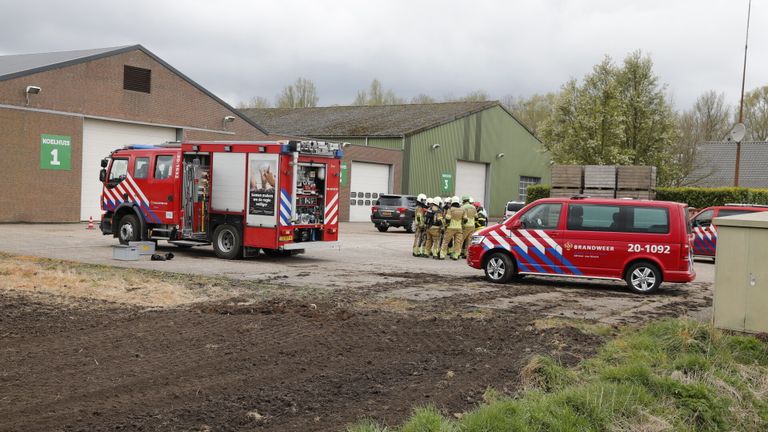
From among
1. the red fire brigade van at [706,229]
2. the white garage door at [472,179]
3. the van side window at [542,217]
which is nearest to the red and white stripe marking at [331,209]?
the van side window at [542,217]

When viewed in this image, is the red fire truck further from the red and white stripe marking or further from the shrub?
the shrub

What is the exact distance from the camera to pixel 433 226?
A: 20234mm

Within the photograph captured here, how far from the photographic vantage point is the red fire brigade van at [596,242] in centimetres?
1364

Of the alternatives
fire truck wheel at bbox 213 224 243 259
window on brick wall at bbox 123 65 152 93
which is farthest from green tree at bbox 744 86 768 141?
fire truck wheel at bbox 213 224 243 259

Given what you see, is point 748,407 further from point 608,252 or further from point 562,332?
point 608,252

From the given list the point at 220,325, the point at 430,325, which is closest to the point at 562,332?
the point at 430,325

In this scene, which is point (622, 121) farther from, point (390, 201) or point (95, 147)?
point (95, 147)

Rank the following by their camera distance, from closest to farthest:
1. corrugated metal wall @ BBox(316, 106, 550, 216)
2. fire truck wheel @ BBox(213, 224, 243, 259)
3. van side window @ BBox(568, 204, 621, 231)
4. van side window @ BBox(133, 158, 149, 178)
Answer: van side window @ BBox(568, 204, 621, 231) < fire truck wheel @ BBox(213, 224, 243, 259) < van side window @ BBox(133, 158, 149, 178) < corrugated metal wall @ BBox(316, 106, 550, 216)

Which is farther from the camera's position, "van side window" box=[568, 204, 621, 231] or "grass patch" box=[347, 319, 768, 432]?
"van side window" box=[568, 204, 621, 231]

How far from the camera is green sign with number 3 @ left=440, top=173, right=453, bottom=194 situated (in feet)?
154

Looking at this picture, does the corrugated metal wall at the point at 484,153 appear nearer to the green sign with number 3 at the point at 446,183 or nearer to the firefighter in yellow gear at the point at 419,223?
the green sign with number 3 at the point at 446,183

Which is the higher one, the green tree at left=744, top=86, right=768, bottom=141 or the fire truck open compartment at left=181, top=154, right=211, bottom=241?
the green tree at left=744, top=86, right=768, bottom=141

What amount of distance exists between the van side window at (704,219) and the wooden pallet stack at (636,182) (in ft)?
6.98

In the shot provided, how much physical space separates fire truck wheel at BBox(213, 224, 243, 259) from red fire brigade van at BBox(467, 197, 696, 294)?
5685 millimetres
